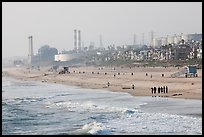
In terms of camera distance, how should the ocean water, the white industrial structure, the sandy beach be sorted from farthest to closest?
the white industrial structure
the sandy beach
the ocean water

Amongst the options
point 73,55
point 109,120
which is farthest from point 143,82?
point 73,55

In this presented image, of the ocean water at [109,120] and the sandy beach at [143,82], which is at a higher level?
the sandy beach at [143,82]

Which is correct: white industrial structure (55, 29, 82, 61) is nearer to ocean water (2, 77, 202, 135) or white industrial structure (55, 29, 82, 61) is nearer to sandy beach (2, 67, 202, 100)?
sandy beach (2, 67, 202, 100)

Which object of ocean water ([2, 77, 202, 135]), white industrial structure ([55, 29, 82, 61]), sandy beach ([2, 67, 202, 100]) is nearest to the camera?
ocean water ([2, 77, 202, 135])

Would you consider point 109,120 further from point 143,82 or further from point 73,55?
point 73,55

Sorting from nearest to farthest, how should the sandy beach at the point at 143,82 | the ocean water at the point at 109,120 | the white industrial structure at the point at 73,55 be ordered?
the ocean water at the point at 109,120 → the sandy beach at the point at 143,82 → the white industrial structure at the point at 73,55

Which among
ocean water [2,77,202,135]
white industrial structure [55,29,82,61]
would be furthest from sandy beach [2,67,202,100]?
white industrial structure [55,29,82,61]

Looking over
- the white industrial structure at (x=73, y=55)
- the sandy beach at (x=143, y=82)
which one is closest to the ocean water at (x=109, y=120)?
the sandy beach at (x=143, y=82)

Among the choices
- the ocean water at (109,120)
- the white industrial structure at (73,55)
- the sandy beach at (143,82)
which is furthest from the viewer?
the white industrial structure at (73,55)

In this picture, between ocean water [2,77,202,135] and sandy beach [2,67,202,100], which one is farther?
sandy beach [2,67,202,100]

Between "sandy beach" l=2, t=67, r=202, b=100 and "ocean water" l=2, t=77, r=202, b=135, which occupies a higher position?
"sandy beach" l=2, t=67, r=202, b=100

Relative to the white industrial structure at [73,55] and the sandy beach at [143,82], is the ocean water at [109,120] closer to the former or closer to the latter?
the sandy beach at [143,82]

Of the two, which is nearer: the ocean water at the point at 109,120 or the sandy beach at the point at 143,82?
the ocean water at the point at 109,120

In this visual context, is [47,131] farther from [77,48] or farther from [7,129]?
[77,48]
